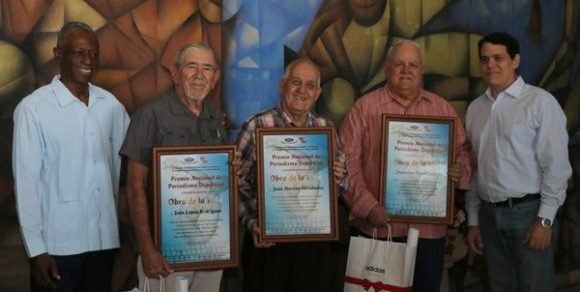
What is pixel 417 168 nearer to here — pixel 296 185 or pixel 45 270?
pixel 296 185

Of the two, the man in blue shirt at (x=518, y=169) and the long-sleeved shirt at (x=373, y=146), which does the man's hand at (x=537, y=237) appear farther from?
the long-sleeved shirt at (x=373, y=146)

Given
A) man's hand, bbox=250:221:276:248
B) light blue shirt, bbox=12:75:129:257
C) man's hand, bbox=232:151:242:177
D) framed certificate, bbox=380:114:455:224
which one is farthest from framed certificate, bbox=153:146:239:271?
framed certificate, bbox=380:114:455:224

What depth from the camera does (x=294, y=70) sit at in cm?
321

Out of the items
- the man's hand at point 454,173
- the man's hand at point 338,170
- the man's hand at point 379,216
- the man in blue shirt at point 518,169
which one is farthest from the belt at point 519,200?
the man's hand at point 338,170

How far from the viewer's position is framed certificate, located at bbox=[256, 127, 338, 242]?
3.15 meters

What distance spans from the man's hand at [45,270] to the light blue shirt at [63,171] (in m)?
0.03

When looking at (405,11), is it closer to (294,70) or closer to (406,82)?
(406,82)

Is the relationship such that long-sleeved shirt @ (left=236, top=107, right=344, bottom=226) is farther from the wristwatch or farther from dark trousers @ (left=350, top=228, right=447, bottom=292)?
the wristwatch

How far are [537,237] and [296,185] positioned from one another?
124cm

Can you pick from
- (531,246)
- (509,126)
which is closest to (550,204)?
(531,246)

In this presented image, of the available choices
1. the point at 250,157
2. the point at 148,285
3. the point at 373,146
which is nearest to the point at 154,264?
the point at 148,285

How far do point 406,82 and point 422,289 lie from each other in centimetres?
110

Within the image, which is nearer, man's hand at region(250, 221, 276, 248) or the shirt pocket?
the shirt pocket

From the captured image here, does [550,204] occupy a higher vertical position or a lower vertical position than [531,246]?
higher
